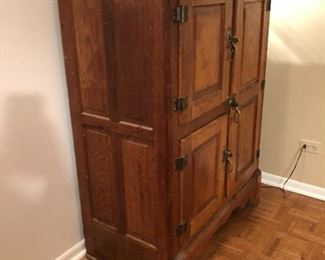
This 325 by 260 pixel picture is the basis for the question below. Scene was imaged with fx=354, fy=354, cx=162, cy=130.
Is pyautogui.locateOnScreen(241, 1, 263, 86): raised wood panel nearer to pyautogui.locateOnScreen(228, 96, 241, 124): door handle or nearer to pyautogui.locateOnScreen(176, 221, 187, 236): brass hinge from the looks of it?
pyautogui.locateOnScreen(228, 96, 241, 124): door handle

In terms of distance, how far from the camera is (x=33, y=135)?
5.21 feet

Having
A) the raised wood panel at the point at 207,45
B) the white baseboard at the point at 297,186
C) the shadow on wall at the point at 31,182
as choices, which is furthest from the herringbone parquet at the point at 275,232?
the raised wood panel at the point at 207,45

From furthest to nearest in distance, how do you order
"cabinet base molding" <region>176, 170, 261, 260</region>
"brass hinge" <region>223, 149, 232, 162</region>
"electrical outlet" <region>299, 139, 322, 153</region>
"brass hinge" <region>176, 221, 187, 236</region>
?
"electrical outlet" <region>299, 139, 322, 153</region>, "brass hinge" <region>223, 149, 232, 162</region>, "cabinet base molding" <region>176, 170, 261, 260</region>, "brass hinge" <region>176, 221, 187, 236</region>

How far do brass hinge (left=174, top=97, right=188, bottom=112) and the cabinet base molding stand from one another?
0.70 m

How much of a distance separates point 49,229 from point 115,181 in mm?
455

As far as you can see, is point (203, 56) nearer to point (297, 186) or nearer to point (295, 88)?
point (295, 88)

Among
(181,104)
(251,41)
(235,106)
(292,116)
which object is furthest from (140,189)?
(292,116)

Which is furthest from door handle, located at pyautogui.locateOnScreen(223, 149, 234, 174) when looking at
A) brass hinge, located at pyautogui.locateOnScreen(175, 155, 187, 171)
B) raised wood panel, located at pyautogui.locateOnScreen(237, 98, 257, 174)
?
brass hinge, located at pyautogui.locateOnScreen(175, 155, 187, 171)

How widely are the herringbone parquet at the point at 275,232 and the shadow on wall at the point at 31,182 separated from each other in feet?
2.82

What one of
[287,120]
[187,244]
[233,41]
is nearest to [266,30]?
[233,41]

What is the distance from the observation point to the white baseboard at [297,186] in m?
2.50

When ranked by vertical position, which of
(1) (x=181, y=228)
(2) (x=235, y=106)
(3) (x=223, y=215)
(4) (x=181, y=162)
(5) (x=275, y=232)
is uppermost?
(2) (x=235, y=106)

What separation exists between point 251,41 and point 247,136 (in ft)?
1.83

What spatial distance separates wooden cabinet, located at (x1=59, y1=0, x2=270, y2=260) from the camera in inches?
52.5
